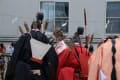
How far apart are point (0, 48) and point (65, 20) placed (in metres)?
2.50

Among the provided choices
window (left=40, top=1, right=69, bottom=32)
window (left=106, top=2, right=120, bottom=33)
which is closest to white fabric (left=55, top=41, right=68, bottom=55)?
window (left=40, top=1, right=69, bottom=32)

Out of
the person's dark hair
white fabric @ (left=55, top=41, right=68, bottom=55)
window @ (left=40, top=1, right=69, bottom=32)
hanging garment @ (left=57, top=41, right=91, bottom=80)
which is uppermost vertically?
window @ (left=40, top=1, right=69, bottom=32)

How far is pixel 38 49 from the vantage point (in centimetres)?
305

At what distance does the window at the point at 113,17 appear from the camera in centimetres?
827

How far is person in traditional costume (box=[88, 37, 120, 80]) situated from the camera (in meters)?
1.81

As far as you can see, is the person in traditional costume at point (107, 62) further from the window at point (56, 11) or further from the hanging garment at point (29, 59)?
the window at point (56, 11)

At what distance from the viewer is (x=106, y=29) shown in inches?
324

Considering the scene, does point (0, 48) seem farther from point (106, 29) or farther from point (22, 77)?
point (22, 77)

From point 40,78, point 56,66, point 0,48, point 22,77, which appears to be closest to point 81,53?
point 56,66

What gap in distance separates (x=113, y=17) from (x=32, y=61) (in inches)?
231

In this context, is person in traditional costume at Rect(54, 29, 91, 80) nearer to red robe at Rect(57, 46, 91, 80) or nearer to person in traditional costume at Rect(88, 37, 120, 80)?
red robe at Rect(57, 46, 91, 80)

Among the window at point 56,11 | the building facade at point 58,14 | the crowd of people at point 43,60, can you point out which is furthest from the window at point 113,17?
the crowd of people at point 43,60

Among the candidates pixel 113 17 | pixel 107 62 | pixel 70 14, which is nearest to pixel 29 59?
pixel 107 62

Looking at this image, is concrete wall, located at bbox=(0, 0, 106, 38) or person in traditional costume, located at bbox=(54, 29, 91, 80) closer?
person in traditional costume, located at bbox=(54, 29, 91, 80)
